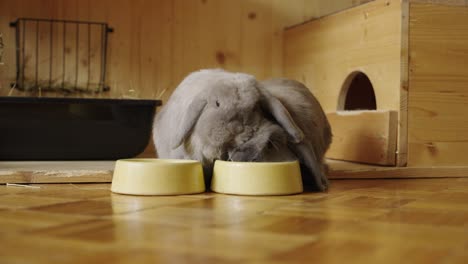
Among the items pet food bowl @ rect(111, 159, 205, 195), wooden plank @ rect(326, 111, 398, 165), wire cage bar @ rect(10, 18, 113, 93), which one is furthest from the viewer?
wire cage bar @ rect(10, 18, 113, 93)

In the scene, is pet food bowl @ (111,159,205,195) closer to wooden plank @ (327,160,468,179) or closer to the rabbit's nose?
the rabbit's nose

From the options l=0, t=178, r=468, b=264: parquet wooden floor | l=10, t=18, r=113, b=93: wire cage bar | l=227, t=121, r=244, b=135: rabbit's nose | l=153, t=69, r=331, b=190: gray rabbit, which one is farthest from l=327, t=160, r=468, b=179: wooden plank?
l=10, t=18, r=113, b=93: wire cage bar

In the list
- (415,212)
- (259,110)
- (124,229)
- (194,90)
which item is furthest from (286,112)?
(124,229)

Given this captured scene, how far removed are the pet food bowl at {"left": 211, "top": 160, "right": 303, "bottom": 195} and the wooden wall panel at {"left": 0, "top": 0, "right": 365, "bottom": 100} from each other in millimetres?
A: 1216

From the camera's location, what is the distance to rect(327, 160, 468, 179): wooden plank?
2.02 meters

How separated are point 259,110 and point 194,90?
0.73 feet

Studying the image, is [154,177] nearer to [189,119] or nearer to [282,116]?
[189,119]

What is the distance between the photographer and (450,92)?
2180 millimetres

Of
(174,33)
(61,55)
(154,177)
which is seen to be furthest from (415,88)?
(61,55)

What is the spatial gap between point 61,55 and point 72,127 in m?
0.58

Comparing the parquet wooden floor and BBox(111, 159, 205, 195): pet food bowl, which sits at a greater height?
BBox(111, 159, 205, 195): pet food bowl

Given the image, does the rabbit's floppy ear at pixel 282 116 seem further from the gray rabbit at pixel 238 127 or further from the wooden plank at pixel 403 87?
the wooden plank at pixel 403 87

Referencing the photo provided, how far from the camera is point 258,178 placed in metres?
1.53

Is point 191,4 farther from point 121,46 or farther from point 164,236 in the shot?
point 164,236
